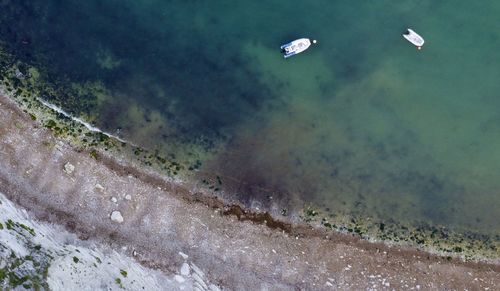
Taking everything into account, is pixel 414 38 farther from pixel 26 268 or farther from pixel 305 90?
pixel 26 268

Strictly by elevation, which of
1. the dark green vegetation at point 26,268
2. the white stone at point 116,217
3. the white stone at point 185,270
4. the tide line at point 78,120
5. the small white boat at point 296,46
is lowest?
the white stone at point 185,270

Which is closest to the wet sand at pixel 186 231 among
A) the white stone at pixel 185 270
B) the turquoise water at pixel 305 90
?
the white stone at pixel 185 270

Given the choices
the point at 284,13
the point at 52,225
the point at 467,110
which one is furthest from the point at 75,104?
the point at 467,110

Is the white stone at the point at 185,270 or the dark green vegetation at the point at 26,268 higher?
the dark green vegetation at the point at 26,268

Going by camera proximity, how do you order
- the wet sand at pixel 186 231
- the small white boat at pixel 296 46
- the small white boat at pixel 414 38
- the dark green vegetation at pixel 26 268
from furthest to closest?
the small white boat at pixel 296 46 < the small white boat at pixel 414 38 < the wet sand at pixel 186 231 < the dark green vegetation at pixel 26 268

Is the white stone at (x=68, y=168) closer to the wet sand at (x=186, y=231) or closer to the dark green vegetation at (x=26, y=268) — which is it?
the wet sand at (x=186, y=231)

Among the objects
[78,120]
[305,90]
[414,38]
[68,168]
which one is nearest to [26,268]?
[68,168]

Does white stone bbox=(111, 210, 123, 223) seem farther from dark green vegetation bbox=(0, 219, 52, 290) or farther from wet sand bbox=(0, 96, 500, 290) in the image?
dark green vegetation bbox=(0, 219, 52, 290)
